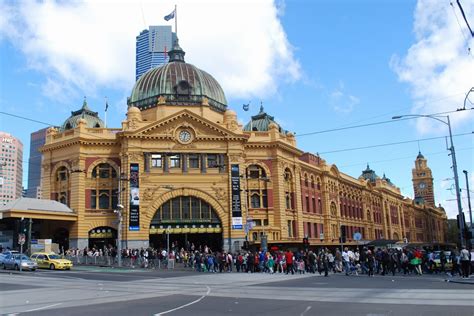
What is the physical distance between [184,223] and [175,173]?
5717 mm

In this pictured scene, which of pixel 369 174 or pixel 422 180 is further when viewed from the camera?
pixel 422 180

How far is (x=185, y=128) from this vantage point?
56.9 meters

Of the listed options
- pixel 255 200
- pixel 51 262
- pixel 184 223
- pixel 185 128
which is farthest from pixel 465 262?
pixel 185 128

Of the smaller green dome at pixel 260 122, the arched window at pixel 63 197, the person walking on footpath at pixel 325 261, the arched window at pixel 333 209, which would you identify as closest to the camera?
the person walking on footpath at pixel 325 261

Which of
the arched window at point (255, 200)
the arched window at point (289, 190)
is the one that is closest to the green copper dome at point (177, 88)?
the arched window at point (289, 190)

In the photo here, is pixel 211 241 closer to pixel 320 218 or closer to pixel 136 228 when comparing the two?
pixel 136 228

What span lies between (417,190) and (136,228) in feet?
433

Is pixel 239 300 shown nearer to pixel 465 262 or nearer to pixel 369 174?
pixel 465 262

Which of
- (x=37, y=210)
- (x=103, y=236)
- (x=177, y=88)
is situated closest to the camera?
(x=37, y=210)

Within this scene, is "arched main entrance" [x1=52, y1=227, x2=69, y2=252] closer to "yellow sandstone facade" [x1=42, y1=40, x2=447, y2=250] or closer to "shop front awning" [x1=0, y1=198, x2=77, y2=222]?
"yellow sandstone facade" [x1=42, y1=40, x2=447, y2=250]

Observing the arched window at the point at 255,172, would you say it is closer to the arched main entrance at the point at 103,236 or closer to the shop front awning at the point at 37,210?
the arched main entrance at the point at 103,236

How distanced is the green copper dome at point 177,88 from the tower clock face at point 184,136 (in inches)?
244

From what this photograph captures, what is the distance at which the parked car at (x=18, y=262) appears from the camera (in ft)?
121

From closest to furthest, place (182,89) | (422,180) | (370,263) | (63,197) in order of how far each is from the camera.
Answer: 1. (370,263)
2. (63,197)
3. (182,89)
4. (422,180)
